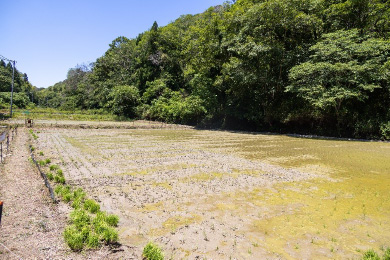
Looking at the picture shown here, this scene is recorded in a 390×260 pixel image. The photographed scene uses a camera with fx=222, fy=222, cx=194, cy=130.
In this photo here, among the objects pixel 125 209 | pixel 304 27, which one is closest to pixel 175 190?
pixel 125 209

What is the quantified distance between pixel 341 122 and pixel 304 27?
991 centimetres

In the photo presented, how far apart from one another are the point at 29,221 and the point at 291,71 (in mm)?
22339

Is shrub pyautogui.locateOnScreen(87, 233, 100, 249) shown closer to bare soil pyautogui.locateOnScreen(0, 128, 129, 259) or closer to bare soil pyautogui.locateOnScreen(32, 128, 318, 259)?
bare soil pyautogui.locateOnScreen(0, 128, 129, 259)

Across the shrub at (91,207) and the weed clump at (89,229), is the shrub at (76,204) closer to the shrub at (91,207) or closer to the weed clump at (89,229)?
the weed clump at (89,229)

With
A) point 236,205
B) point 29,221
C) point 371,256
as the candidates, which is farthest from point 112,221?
point 371,256

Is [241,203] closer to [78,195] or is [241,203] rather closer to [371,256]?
[371,256]

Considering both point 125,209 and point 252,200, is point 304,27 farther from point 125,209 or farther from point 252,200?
point 125,209

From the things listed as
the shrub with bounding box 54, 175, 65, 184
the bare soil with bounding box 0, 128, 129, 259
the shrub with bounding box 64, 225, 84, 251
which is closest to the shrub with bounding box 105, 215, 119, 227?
the shrub with bounding box 64, 225, 84, 251

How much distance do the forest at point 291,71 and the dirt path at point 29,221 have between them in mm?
19523

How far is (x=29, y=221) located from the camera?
4086 millimetres

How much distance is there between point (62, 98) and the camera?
62.8 m

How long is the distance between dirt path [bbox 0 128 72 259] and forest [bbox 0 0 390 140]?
64.1 feet

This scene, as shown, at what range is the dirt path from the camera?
3.25 metres

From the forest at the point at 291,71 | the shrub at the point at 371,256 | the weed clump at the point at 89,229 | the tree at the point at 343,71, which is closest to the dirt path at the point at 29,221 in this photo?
the weed clump at the point at 89,229
